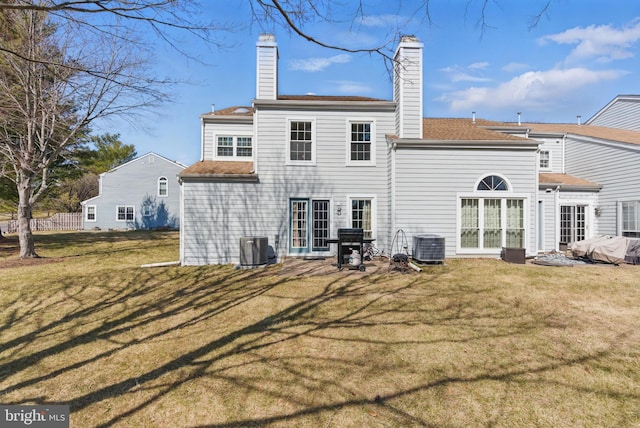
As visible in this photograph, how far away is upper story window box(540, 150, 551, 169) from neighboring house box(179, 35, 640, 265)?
275 centimetres

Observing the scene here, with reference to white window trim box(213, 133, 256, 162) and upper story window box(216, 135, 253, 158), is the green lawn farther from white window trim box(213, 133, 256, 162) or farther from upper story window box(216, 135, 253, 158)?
upper story window box(216, 135, 253, 158)

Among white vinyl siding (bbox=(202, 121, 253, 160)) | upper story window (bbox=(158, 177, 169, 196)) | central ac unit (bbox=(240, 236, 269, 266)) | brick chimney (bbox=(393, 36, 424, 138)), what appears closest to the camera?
central ac unit (bbox=(240, 236, 269, 266))

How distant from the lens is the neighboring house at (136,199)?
2809 cm

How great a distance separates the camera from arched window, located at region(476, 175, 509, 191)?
35.7ft

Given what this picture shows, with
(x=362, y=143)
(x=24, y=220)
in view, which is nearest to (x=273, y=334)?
(x=362, y=143)

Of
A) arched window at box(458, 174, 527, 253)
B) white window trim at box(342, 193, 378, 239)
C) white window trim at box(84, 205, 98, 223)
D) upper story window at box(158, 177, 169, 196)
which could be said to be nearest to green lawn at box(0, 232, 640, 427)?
arched window at box(458, 174, 527, 253)

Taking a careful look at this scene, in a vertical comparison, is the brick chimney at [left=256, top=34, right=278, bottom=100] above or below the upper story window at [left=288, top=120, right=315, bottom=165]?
above

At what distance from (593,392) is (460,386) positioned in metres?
1.48

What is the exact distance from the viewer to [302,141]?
37.5ft

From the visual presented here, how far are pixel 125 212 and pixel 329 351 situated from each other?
1222 inches

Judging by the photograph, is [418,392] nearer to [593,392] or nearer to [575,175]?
[593,392]

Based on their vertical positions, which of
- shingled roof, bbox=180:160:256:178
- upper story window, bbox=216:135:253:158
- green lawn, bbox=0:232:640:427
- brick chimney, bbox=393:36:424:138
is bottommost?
green lawn, bbox=0:232:640:427

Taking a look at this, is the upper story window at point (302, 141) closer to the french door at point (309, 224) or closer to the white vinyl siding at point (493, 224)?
the french door at point (309, 224)

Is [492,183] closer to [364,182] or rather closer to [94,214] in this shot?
[364,182]
